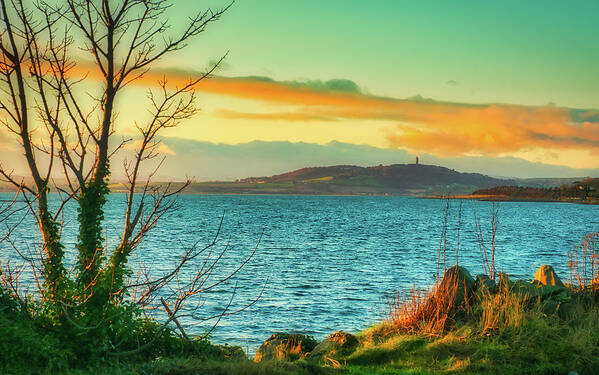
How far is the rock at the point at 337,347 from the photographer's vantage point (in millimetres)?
11641

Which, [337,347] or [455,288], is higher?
[455,288]

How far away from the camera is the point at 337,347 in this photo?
11836 millimetres

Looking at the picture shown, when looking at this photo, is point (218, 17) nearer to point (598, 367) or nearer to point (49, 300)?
point (49, 300)

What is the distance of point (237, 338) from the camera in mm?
18094

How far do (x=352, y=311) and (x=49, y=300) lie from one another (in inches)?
601

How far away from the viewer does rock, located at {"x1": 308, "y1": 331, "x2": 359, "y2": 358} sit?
38.2 ft

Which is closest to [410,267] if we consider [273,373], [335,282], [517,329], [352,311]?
[335,282]

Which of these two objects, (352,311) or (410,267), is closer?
(352,311)

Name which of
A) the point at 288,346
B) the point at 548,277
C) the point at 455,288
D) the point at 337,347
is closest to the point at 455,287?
the point at 455,288

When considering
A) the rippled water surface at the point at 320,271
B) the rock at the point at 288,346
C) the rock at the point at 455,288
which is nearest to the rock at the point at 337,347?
the rock at the point at 288,346

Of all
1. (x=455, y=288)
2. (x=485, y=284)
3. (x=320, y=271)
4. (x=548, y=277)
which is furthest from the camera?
(x=320, y=271)

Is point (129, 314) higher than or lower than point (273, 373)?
higher

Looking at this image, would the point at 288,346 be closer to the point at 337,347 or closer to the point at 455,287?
the point at 337,347

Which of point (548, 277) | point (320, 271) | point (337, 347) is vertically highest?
point (548, 277)
